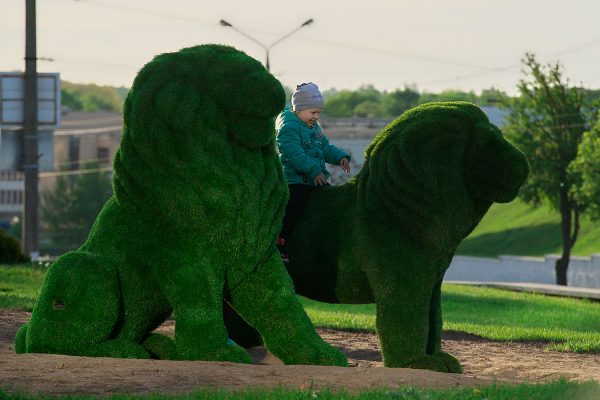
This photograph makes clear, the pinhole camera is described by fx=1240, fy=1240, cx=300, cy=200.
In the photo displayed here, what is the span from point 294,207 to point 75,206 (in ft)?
212

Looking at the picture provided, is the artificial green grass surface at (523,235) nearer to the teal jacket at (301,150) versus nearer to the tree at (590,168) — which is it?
the tree at (590,168)

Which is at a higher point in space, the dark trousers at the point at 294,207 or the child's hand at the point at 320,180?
the child's hand at the point at 320,180

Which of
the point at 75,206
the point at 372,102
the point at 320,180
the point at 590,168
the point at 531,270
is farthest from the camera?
the point at 372,102

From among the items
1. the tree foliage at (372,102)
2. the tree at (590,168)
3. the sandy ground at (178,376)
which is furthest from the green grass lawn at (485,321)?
the tree foliage at (372,102)

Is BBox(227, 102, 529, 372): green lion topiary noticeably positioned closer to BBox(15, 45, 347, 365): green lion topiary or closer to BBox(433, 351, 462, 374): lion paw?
BBox(433, 351, 462, 374): lion paw

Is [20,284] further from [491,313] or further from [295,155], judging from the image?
[295,155]

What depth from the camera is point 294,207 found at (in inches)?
365

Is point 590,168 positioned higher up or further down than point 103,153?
further down

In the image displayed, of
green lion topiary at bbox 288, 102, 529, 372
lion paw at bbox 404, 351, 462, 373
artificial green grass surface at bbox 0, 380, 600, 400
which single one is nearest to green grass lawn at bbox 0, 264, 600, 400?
artificial green grass surface at bbox 0, 380, 600, 400

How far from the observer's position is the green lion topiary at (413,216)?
8.59 m

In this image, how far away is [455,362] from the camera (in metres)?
8.78

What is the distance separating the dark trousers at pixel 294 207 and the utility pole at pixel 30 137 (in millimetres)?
19618

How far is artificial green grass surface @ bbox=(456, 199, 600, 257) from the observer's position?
49.7m

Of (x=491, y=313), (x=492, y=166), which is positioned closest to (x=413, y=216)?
(x=492, y=166)
